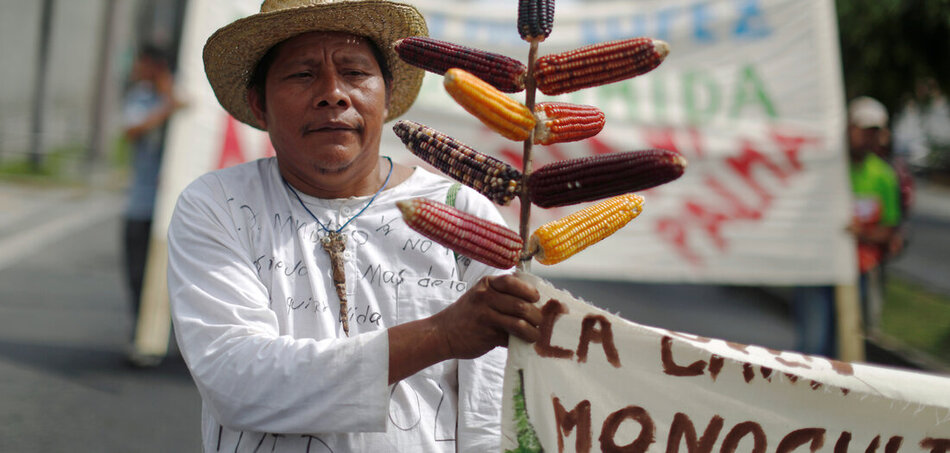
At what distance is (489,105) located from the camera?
165cm

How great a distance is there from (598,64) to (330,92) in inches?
23.2

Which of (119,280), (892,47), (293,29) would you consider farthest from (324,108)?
(892,47)

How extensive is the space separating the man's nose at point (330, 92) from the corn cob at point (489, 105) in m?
0.36

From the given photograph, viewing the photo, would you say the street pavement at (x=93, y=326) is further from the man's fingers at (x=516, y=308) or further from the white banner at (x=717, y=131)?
the white banner at (x=717, y=131)

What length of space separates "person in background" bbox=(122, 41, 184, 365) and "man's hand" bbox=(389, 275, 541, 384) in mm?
3978

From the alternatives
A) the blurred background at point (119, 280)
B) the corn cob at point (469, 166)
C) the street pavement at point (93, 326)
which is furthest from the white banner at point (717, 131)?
the corn cob at point (469, 166)

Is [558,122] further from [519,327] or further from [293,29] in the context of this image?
[293,29]

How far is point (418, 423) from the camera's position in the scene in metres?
1.90

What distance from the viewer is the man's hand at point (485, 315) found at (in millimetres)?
1690

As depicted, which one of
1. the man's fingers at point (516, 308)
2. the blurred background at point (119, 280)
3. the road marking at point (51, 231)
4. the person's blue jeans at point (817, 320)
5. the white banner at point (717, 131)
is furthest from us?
the road marking at point (51, 231)

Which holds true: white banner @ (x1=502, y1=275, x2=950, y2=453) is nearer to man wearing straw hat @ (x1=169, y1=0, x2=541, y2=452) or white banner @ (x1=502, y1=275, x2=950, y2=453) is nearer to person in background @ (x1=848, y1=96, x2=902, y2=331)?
man wearing straw hat @ (x1=169, y1=0, x2=541, y2=452)

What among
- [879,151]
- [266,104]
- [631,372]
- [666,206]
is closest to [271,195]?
[266,104]

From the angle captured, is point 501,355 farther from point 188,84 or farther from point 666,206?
point 666,206

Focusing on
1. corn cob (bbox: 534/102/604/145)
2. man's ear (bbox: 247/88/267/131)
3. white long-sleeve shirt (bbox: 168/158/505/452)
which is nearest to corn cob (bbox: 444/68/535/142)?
corn cob (bbox: 534/102/604/145)
